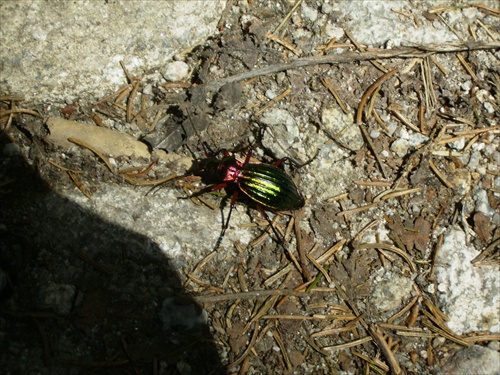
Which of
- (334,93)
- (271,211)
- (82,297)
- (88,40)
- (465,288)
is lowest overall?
(82,297)

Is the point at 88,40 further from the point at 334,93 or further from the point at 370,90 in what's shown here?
the point at 370,90

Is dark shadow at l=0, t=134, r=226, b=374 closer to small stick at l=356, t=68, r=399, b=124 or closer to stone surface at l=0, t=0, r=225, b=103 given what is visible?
stone surface at l=0, t=0, r=225, b=103

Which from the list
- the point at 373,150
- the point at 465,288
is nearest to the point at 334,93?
the point at 373,150

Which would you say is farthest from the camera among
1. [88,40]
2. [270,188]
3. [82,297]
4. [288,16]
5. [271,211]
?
[288,16]

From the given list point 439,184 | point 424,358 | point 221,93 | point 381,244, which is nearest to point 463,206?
point 439,184

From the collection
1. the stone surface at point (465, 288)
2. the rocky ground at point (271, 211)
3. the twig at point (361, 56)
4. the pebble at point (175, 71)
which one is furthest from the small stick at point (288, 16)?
the stone surface at point (465, 288)

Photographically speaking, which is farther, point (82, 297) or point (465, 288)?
point (465, 288)

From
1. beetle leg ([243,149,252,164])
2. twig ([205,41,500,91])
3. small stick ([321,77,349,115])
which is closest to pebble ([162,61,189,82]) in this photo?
twig ([205,41,500,91])
